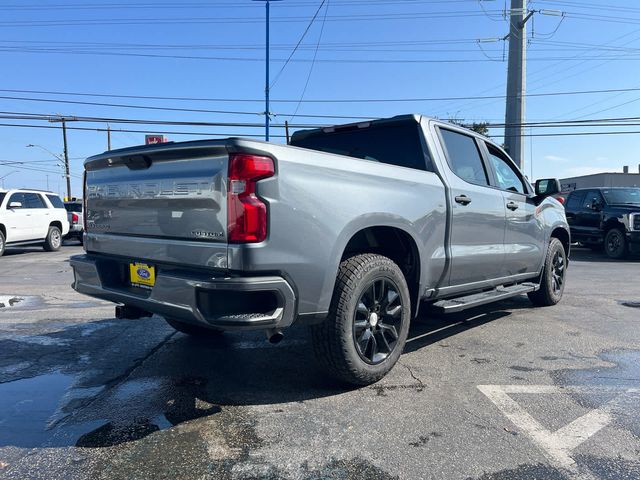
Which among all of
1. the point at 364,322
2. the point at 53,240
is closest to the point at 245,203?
the point at 364,322

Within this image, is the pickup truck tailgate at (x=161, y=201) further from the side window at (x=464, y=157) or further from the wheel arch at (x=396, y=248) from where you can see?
the side window at (x=464, y=157)

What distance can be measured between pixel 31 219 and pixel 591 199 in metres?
16.3

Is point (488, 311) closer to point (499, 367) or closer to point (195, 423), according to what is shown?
point (499, 367)

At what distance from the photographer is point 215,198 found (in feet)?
9.71

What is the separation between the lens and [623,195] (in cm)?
1390

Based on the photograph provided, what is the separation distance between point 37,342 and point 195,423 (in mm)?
2667

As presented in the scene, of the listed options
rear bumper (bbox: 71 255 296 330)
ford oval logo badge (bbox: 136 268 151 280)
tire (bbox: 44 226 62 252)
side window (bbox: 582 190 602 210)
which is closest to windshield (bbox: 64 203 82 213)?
tire (bbox: 44 226 62 252)

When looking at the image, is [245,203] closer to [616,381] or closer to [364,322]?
[364,322]

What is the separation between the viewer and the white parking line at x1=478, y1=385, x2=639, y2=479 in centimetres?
272

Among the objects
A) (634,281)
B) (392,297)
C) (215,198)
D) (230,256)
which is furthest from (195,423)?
(634,281)

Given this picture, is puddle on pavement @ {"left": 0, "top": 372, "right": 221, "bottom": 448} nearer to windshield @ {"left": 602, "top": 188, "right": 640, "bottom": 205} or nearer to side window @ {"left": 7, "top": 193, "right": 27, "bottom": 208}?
side window @ {"left": 7, "top": 193, "right": 27, "bottom": 208}

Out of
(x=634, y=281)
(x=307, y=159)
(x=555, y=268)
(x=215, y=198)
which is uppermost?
(x=307, y=159)

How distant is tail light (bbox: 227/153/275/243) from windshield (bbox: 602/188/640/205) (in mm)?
13680

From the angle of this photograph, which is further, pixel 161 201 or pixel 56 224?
pixel 56 224
